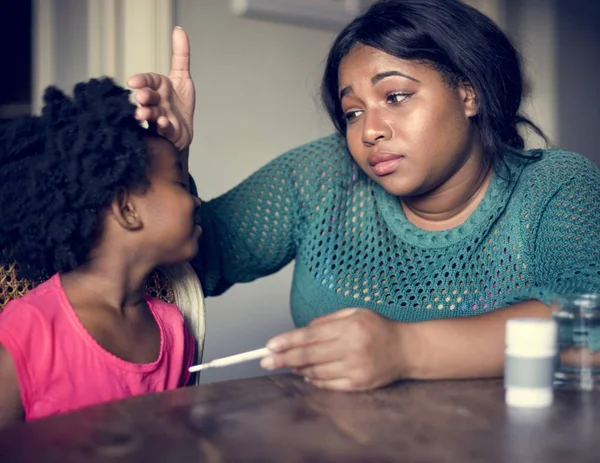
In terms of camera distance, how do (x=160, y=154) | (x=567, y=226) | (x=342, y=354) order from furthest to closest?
(x=567, y=226)
(x=160, y=154)
(x=342, y=354)

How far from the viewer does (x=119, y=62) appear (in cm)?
216

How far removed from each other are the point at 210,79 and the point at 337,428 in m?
1.67

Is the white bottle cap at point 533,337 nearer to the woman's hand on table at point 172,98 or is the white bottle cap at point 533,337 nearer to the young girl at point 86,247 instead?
the young girl at point 86,247

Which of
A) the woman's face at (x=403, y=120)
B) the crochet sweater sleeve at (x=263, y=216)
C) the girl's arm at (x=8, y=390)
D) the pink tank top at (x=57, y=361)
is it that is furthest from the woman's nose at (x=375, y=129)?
the girl's arm at (x=8, y=390)

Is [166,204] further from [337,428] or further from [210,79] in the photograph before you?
[210,79]

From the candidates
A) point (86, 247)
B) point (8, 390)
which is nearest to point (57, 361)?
point (8, 390)

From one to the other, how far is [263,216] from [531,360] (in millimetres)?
817

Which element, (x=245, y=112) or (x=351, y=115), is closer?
(x=351, y=115)

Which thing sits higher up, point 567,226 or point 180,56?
point 180,56

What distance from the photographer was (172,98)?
1335 mm

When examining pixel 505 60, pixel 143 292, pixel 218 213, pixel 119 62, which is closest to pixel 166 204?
pixel 143 292

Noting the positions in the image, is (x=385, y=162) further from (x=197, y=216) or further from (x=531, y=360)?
(x=531, y=360)

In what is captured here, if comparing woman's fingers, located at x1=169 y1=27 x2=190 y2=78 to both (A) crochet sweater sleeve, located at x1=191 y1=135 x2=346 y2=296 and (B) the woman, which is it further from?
(A) crochet sweater sleeve, located at x1=191 y1=135 x2=346 y2=296

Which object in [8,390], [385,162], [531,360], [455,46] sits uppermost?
[455,46]
